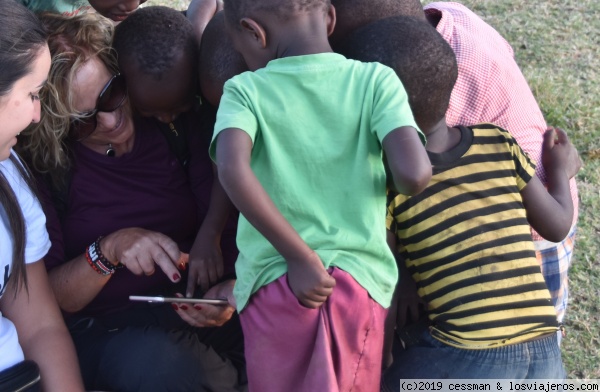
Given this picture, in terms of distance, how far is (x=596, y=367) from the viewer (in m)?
2.99

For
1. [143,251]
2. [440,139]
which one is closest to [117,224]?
[143,251]

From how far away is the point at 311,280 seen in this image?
68.8 inches

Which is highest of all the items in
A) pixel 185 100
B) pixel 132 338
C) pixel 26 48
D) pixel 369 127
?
pixel 26 48

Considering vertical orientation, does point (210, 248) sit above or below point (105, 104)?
below

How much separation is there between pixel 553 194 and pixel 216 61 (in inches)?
45.8

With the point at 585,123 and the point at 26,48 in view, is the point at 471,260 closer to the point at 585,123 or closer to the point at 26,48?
the point at 26,48

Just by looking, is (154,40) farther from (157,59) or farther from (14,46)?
(14,46)

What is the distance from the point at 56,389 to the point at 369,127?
1220 millimetres

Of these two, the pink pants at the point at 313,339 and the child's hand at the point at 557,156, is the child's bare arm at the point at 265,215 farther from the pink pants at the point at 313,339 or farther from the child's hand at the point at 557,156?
the child's hand at the point at 557,156

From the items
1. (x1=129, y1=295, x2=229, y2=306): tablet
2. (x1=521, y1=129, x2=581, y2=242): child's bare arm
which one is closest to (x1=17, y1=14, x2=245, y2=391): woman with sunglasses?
(x1=129, y1=295, x2=229, y2=306): tablet

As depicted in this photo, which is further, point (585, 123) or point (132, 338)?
point (585, 123)

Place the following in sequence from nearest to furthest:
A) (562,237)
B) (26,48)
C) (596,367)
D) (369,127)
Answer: (369,127)
(26,48)
(562,237)
(596,367)

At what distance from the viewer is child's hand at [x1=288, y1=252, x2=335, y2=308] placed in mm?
1750

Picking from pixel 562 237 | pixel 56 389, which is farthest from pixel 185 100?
pixel 562 237
